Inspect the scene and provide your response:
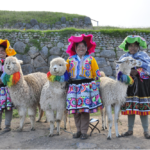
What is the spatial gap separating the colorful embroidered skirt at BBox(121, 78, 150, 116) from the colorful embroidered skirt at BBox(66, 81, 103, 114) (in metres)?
0.54

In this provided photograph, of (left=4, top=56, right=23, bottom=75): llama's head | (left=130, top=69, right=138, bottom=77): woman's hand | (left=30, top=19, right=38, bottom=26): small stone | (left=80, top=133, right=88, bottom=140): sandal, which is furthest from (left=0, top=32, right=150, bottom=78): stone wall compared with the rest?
(left=30, top=19, right=38, bottom=26): small stone

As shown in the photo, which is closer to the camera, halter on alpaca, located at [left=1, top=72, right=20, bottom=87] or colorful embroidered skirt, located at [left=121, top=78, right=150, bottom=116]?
colorful embroidered skirt, located at [left=121, top=78, right=150, bottom=116]

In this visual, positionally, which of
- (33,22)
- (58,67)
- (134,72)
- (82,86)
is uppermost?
(33,22)

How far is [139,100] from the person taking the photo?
3178 mm

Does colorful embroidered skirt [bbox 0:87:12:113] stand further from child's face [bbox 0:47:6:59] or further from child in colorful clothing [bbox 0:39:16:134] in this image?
child's face [bbox 0:47:6:59]

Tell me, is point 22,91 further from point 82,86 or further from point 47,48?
point 47,48

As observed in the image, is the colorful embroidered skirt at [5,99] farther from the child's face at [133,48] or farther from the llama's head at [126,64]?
the child's face at [133,48]

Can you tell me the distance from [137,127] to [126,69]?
1687 mm

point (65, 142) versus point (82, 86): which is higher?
point (82, 86)

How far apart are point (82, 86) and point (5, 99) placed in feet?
5.51

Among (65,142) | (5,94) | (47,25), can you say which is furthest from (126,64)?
(47,25)

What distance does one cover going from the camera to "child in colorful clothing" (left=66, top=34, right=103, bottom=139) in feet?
10.0

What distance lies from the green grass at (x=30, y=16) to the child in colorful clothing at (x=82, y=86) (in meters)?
10.2

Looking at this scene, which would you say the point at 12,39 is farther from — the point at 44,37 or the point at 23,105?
the point at 23,105
